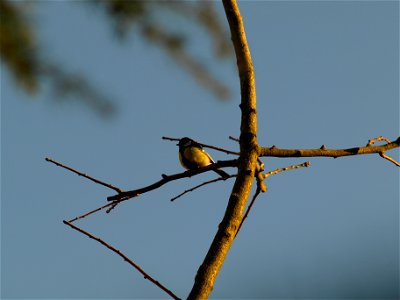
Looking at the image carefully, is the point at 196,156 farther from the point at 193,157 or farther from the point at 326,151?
the point at 326,151

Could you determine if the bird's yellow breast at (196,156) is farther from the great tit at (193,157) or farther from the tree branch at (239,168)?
the tree branch at (239,168)

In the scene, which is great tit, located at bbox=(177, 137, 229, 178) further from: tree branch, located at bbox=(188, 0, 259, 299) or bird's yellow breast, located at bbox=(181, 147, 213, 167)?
tree branch, located at bbox=(188, 0, 259, 299)

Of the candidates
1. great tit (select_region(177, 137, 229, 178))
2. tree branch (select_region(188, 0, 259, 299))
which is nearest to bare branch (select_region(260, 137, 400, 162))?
tree branch (select_region(188, 0, 259, 299))

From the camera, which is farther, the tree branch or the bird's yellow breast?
the bird's yellow breast

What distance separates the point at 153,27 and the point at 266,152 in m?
0.61

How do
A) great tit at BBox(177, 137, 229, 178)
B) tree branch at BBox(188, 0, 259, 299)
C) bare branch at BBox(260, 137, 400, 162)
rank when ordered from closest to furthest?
tree branch at BBox(188, 0, 259, 299)
bare branch at BBox(260, 137, 400, 162)
great tit at BBox(177, 137, 229, 178)

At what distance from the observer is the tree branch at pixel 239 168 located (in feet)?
3.45

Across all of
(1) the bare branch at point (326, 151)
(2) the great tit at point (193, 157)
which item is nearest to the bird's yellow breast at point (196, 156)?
(2) the great tit at point (193, 157)

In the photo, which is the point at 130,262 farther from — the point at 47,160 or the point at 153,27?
the point at 153,27

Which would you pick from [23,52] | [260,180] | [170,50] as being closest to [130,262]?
[260,180]

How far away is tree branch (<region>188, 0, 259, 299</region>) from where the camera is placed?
105cm

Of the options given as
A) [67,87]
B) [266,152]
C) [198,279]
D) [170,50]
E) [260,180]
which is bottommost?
[198,279]

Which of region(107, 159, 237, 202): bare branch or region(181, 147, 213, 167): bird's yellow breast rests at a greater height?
region(181, 147, 213, 167): bird's yellow breast

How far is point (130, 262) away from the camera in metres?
1.11
